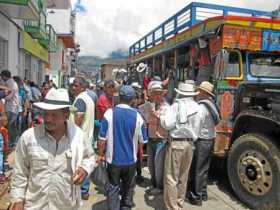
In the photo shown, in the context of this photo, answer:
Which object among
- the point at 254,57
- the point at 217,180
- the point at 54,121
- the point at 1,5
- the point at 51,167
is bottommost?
the point at 217,180

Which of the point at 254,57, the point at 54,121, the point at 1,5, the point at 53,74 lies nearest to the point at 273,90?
the point at 254,57

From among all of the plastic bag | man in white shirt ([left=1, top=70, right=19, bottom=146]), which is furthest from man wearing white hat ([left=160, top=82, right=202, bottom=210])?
man in white shirt ([left=1, top=70, right=19, bottom=146])

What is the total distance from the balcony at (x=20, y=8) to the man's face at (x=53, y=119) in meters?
7.39

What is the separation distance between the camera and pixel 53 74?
3366 cm

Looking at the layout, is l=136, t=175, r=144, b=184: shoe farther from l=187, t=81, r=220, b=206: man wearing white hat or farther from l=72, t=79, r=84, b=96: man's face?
l=72, t=79, r=84, b=96: man's face

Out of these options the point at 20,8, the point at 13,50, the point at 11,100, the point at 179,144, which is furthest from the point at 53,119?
the point at 13,50

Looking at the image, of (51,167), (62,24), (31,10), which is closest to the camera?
(51,167)

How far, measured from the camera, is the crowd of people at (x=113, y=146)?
2637 millimetres

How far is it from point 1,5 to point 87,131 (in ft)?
21.0

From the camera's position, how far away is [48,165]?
2615 mm

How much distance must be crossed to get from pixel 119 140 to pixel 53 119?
1645 mm

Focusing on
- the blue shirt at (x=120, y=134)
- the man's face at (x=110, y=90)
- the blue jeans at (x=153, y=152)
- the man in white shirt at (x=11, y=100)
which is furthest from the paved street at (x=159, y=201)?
the man in white shirt at (x=11, y=100)

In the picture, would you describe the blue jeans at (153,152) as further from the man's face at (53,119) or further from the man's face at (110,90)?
the man's face at (53,119)

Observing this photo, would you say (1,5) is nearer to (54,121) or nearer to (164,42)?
(164,42)
